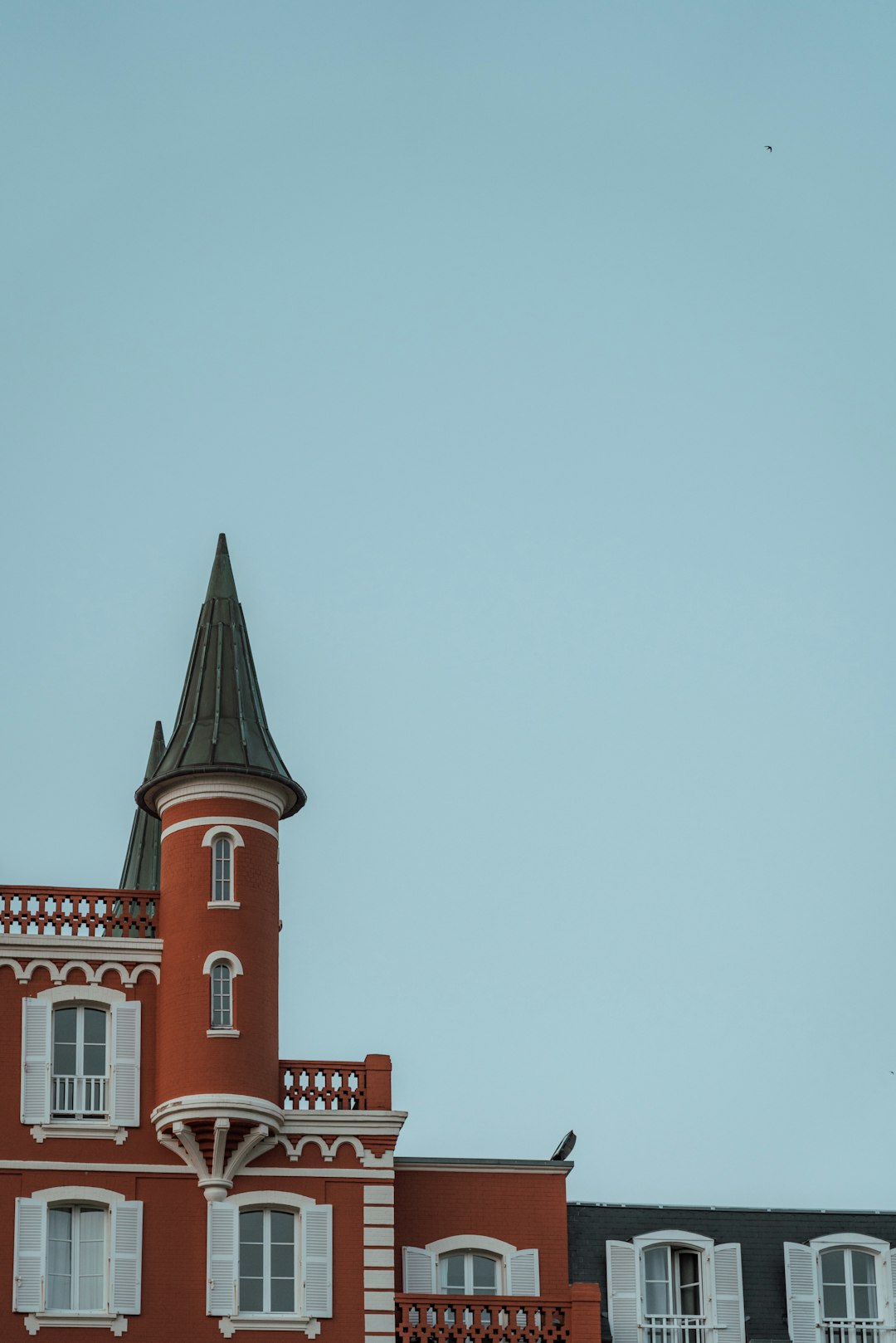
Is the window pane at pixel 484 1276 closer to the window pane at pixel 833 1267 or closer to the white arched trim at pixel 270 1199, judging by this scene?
the white arched trim at pixel 270 1199

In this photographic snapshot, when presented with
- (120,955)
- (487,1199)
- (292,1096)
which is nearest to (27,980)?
(120,955)

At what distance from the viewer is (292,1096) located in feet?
193

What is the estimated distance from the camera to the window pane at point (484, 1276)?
6003cm

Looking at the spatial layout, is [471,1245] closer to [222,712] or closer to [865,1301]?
[865,1301]

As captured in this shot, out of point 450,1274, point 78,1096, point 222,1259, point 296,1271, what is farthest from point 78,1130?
Result: point 450,1274

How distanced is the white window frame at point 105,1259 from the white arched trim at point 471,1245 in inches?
271

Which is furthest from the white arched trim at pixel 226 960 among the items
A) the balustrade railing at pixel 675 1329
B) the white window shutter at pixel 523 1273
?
the balustrade railing at pixel 675 1329

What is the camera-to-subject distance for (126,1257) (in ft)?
187

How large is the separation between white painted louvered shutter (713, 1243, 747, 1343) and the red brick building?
3748 millimetres

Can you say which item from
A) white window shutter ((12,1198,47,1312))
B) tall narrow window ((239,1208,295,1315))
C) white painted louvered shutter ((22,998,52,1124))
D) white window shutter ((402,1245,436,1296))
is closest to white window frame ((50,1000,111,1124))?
white painted louvered shutter ((22,998,52,1124))

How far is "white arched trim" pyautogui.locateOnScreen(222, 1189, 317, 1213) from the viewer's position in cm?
5778

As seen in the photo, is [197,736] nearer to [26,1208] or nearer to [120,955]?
[120,955]

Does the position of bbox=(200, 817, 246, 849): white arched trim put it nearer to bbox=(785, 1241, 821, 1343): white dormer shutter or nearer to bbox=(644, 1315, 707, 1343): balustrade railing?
bbox=(644, 1315, 707, 1343): balustrade railing

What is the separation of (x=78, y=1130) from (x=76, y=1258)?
8.88 ft
